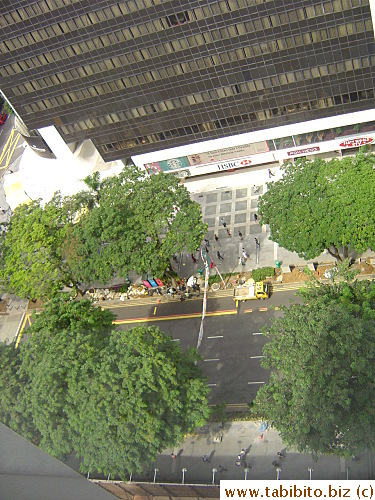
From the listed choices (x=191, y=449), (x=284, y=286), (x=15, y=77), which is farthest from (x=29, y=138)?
(x=191, y=449)

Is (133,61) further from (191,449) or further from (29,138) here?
(191,449)

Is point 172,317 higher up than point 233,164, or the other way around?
point 233,164

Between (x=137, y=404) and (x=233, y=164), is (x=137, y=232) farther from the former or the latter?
(x=137, y=404)

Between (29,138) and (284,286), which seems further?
(29,138)

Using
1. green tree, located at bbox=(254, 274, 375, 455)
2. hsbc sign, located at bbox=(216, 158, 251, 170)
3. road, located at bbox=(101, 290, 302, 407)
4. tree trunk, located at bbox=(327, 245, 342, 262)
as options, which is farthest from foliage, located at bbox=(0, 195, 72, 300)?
tree trunk, located at bbox=(327, 245, 342, 262)

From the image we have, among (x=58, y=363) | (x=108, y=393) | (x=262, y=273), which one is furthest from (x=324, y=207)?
(x=58, y=363)

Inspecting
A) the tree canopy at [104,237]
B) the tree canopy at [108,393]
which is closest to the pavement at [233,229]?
the tree canopy at [104,237]
